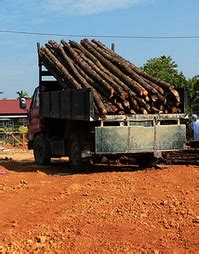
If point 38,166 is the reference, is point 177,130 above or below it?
above

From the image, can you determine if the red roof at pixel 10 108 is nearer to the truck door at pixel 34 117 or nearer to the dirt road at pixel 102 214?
the truck door at pixel 34 117

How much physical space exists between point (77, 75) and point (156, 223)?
22.6 feet

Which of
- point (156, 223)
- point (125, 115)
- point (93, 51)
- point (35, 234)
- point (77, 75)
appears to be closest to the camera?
point (35, 234)

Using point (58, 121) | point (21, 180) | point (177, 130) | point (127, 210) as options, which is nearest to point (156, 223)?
point (127, 210)

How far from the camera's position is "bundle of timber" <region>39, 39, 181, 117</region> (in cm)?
1146

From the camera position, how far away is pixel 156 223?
6379 millimetres

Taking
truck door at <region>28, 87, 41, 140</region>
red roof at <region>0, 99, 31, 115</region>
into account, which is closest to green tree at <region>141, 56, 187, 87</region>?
red roof at <region>0, 99, 31, 115</region>

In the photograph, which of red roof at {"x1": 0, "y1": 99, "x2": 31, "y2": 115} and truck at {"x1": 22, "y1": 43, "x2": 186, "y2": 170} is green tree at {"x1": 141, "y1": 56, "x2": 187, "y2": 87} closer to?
red roof at {"x1": 0, "y1": 99, "x2": 31, "y2": 115}

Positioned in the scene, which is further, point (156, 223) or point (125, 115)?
point (125, 115)

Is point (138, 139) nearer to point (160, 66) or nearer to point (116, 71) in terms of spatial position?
point (116, 71)

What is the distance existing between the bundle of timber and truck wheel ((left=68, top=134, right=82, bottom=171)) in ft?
4.35

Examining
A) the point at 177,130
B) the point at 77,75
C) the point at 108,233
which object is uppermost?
the point at 77,75

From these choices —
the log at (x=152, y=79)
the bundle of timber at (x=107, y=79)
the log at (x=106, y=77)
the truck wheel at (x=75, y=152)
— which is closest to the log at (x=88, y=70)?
the bundle of timber at (x=107, y=79)

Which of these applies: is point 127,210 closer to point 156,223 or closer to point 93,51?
point 156,223
